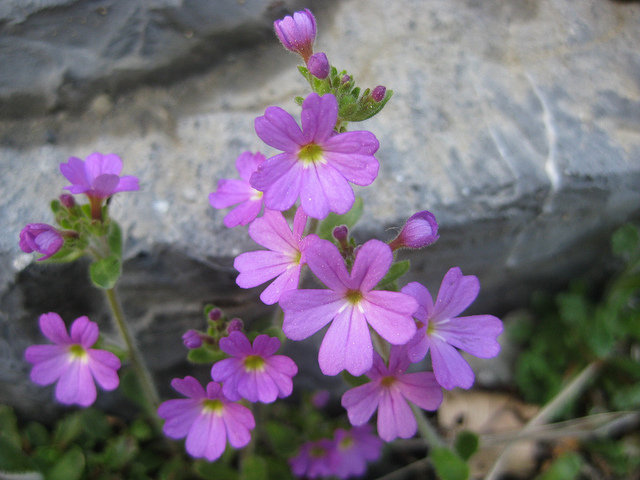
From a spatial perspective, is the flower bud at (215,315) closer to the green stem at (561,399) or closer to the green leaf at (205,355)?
the green leaf at (205,355)

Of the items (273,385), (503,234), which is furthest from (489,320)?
(503,234)

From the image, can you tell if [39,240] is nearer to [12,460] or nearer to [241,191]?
[241,191]

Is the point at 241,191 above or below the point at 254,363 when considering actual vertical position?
above

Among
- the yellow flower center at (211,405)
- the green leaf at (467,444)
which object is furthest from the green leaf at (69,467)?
the green leaf at (467,444)

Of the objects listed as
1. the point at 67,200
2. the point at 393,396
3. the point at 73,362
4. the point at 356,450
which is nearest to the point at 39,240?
the point at 67,200

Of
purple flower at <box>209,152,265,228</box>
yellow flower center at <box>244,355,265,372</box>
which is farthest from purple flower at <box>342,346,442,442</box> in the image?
purple flower at <box>209,152,265,228</box>

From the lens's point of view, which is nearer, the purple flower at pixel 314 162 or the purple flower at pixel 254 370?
the purple flower at pixel 314 162
